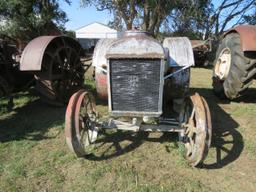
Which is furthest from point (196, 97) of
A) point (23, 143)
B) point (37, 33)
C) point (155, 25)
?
point (37, 33)

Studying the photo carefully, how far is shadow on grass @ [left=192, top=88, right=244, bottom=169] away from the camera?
3.72m

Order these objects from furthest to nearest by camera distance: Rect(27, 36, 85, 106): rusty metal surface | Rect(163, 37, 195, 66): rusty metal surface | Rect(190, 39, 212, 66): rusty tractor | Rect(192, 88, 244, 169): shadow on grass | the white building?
1. the white building
2. Rect(190, 39, 212, 66): rusty tractor
3. Rect(27, 36, 85, 106): rusty metal surface
4. Rect(163, 37, 195, 66): rusty metal surface
5. Rect(192, 88, 244, 169): shadow on grass

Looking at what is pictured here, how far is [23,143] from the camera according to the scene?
4.21 metres

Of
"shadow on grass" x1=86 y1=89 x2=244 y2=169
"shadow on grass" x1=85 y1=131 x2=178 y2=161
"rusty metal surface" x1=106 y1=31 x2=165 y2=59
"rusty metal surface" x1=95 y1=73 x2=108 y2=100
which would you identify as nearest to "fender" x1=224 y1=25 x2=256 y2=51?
"shadow on grass" x1=86 y1=89 x2=244 y2=169

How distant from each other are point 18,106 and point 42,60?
145 cm

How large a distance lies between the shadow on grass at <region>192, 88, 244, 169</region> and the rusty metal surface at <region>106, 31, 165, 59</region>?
1.50 meters

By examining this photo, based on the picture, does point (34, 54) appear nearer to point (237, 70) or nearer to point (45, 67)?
point (45, 67)

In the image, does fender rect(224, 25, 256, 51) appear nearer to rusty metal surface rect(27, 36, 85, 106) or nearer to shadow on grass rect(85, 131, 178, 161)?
shadow on grass rect(85, 131, 178, 161)

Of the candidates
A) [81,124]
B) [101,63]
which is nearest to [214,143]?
[81,124]

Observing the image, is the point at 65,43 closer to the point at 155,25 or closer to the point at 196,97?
the point at 196,97

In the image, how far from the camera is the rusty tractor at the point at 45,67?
4918 millimetres

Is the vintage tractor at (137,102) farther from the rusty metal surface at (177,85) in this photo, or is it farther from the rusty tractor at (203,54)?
the rusty tractor at (203,54)

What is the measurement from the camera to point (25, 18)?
21141 millimetres

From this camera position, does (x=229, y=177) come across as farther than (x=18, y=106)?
No
